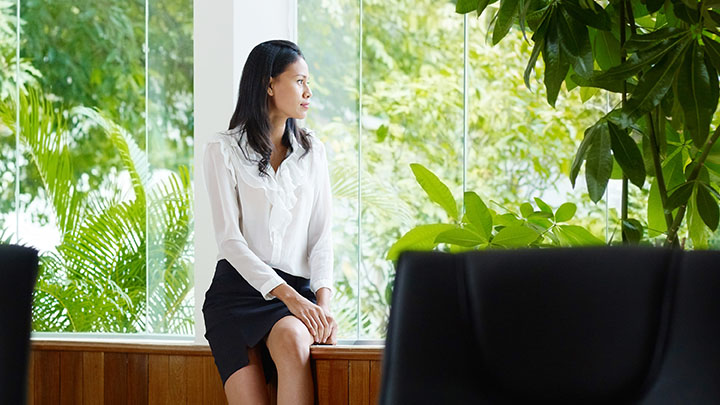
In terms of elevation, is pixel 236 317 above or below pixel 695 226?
below

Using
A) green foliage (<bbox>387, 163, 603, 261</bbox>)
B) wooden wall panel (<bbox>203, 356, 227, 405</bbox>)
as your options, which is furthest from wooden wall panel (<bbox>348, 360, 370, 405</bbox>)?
green foliage (<bbox>387, 163, 603, 261</bbox>)

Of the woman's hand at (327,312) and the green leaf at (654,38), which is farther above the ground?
the green leaf at (654,38)

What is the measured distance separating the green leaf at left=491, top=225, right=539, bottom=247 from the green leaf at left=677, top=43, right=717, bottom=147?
395 millimetres

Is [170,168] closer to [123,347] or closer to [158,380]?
[123,347]

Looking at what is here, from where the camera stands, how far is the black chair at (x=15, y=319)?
4.43ft

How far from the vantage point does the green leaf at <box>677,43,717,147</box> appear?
1.73 meters

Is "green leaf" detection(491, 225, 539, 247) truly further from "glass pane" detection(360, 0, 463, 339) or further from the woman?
"glass pane" detection(360, 0, 463, 339)

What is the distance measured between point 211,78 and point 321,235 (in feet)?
2.75

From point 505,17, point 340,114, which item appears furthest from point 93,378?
point 505,17

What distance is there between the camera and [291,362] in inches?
100

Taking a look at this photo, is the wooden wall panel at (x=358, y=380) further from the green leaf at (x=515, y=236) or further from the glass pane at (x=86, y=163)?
the glass pane at (x=86, y=163)

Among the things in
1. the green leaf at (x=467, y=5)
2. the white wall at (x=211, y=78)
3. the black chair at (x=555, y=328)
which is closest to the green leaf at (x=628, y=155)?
the green leaf at (x=467, y=5)

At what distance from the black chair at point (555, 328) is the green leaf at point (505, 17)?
44.3 inches

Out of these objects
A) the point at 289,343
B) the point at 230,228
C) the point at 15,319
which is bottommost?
the point at 289,343
